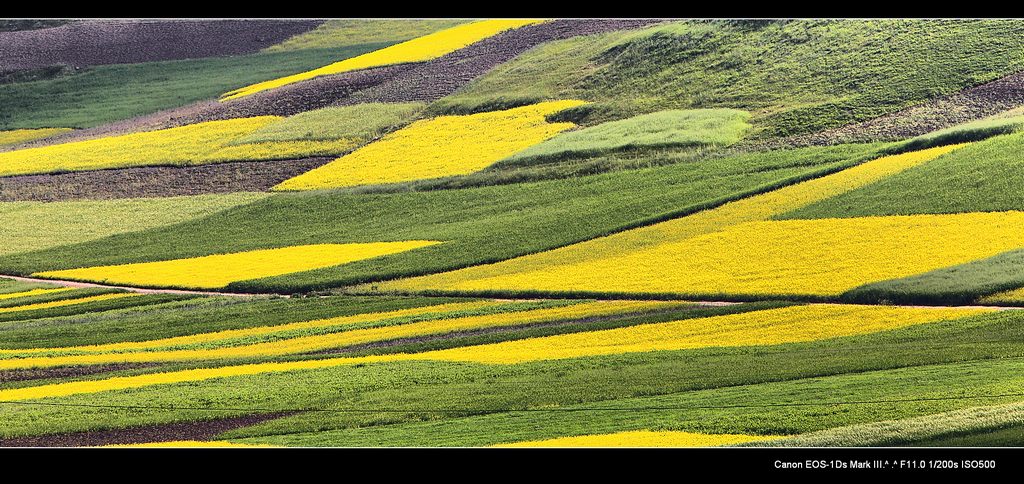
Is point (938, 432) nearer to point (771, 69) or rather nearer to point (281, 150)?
point (771, 69)

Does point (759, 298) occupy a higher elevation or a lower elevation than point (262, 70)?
lower

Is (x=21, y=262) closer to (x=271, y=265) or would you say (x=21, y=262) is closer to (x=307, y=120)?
(x=271, y=265)

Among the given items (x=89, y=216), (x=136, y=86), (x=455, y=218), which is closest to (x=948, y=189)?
(x=455, y=218)

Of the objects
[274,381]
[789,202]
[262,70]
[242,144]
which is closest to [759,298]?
[789,202]

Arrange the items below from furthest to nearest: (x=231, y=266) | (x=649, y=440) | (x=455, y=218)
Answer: (x=455, y=218), (x=231, y=266), (x=649, y=440)

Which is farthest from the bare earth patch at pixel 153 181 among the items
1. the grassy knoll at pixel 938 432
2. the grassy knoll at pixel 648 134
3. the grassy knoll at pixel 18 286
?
the grassy knoll at pixel 938 432

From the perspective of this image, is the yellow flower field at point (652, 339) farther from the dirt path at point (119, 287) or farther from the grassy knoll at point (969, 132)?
the grassy knoll at point (969, 132)
